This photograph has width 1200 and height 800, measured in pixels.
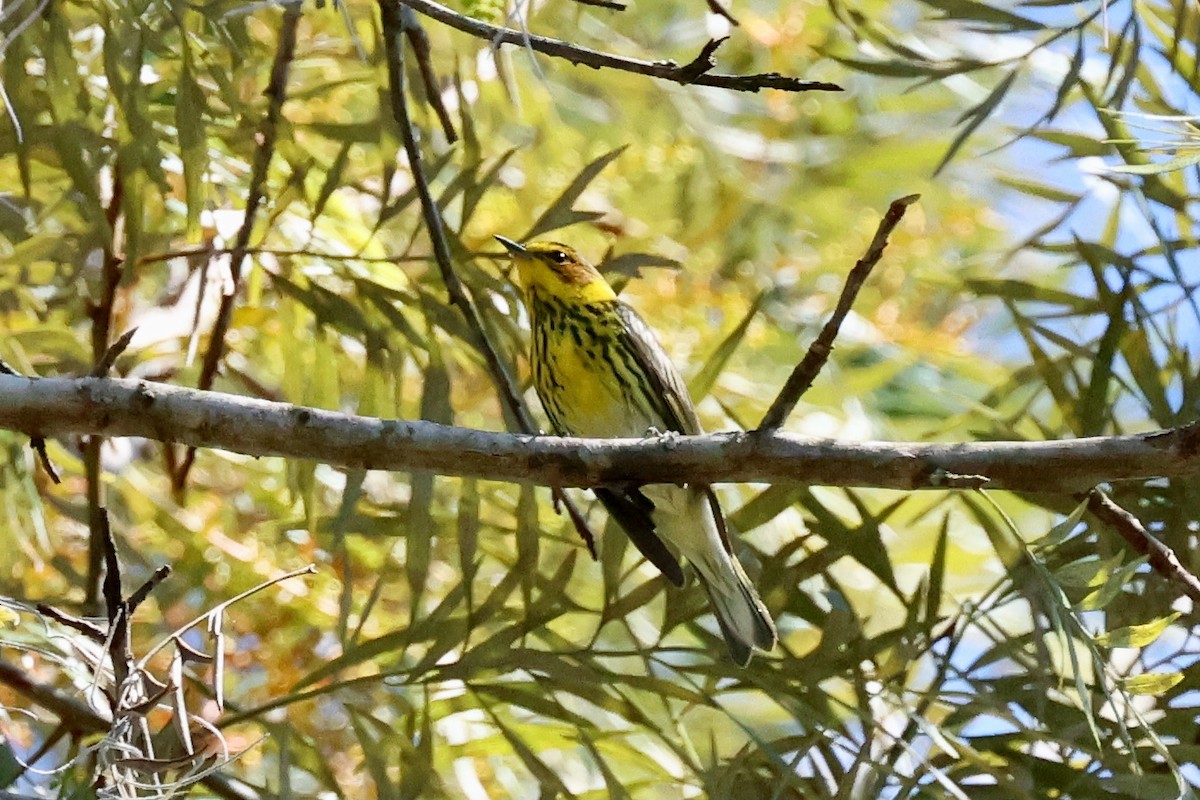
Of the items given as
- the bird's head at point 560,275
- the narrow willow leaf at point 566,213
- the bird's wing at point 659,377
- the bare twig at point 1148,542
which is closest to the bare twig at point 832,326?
the bare twig at point 1148,542

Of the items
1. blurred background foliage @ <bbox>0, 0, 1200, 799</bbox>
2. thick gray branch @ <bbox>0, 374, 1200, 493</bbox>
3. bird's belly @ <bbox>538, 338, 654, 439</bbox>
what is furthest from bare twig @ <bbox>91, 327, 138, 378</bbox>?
bird's belly @ <bbox>538, 338, 654, 439</bbox>

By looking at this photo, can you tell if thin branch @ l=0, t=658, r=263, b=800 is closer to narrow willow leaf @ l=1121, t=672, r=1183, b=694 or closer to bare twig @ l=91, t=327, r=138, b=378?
bare twig @ l=91, t=327, r=138, b=378

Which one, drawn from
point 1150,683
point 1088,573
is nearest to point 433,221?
point 1088,573

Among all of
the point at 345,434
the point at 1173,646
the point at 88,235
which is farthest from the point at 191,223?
the point at 1173,646

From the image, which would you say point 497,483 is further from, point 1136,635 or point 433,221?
point 1136,635

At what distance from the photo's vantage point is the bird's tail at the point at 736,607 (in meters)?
2.03

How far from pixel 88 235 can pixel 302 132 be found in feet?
1.71

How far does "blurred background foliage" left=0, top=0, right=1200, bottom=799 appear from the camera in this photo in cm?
193

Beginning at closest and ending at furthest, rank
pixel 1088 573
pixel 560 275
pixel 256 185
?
pixel 1088 573, pixel 256 185, pixel 560 275

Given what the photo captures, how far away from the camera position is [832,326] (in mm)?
1393

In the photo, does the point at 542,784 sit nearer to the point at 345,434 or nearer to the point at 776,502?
the point at 776,502

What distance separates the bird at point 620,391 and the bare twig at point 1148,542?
502 mm

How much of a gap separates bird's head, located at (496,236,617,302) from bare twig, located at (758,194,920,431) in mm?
1222

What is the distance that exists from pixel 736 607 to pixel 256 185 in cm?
90
